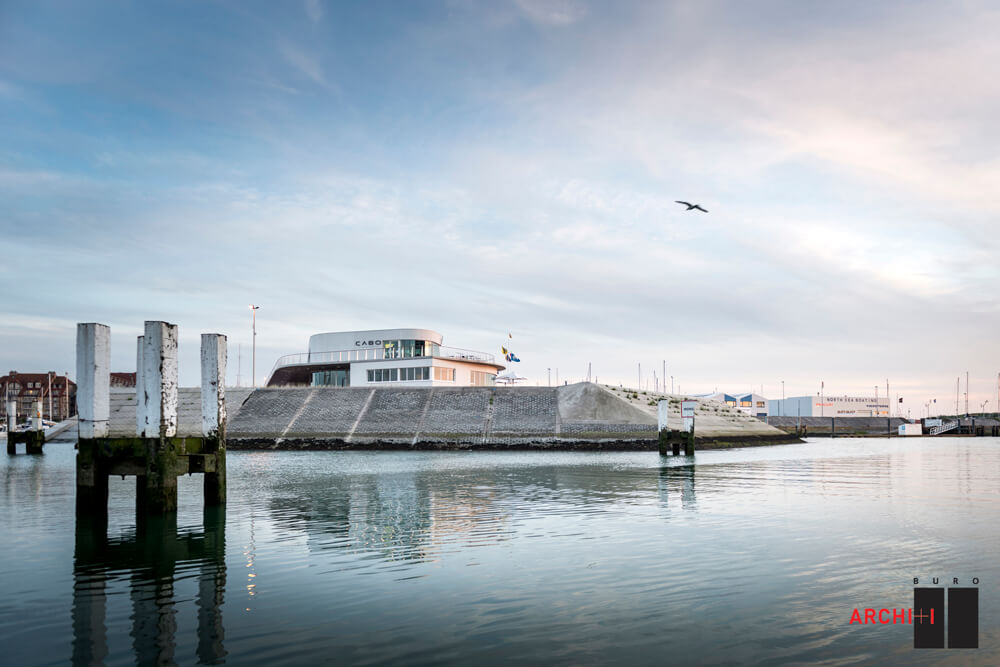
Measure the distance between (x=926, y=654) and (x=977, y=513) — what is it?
16121mm

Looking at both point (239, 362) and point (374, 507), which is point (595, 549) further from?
point (239, 362)

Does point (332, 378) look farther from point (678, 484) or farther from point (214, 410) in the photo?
point (214, 410)

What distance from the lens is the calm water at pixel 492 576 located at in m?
9.66

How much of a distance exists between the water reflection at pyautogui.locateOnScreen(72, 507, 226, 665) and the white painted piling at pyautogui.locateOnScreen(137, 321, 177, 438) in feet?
7.94

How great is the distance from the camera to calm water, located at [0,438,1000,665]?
9.66 m

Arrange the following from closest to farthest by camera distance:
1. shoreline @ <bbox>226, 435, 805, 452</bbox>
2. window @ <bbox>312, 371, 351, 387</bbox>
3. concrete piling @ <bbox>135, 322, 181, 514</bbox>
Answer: concrete piling @ <bbox>135, 322, 181, 514</bbox> < shoreline @ <bbox>226, 435, 805, 452</bbox> < window @ <bbox>312, 371, 351, 387</bbox>

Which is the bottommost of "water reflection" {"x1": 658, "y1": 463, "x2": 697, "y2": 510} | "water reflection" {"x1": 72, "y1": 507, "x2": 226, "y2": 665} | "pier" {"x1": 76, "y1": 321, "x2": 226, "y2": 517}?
"water reflection" {"x1": 658, "y1": 463, "x2": 697, "y2": 510}

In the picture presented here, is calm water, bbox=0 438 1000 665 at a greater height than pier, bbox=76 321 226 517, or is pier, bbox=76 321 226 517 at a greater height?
pier, bbox=76 321 226 517

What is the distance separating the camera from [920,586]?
42.3 feet

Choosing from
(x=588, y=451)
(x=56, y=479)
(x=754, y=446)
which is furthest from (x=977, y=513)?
(x=754, y=446)

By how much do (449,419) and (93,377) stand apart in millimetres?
54211

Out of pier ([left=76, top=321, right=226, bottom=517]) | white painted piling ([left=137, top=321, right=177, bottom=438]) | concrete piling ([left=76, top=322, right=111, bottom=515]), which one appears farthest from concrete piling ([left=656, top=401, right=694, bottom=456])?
concrete piling ([left=76, top=322, right=111, bottom=515])

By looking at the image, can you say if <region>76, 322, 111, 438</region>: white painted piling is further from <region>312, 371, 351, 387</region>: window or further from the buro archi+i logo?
<region>312, 371, 351, 387</region>: window

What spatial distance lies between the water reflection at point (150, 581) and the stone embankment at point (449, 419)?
47859mm
